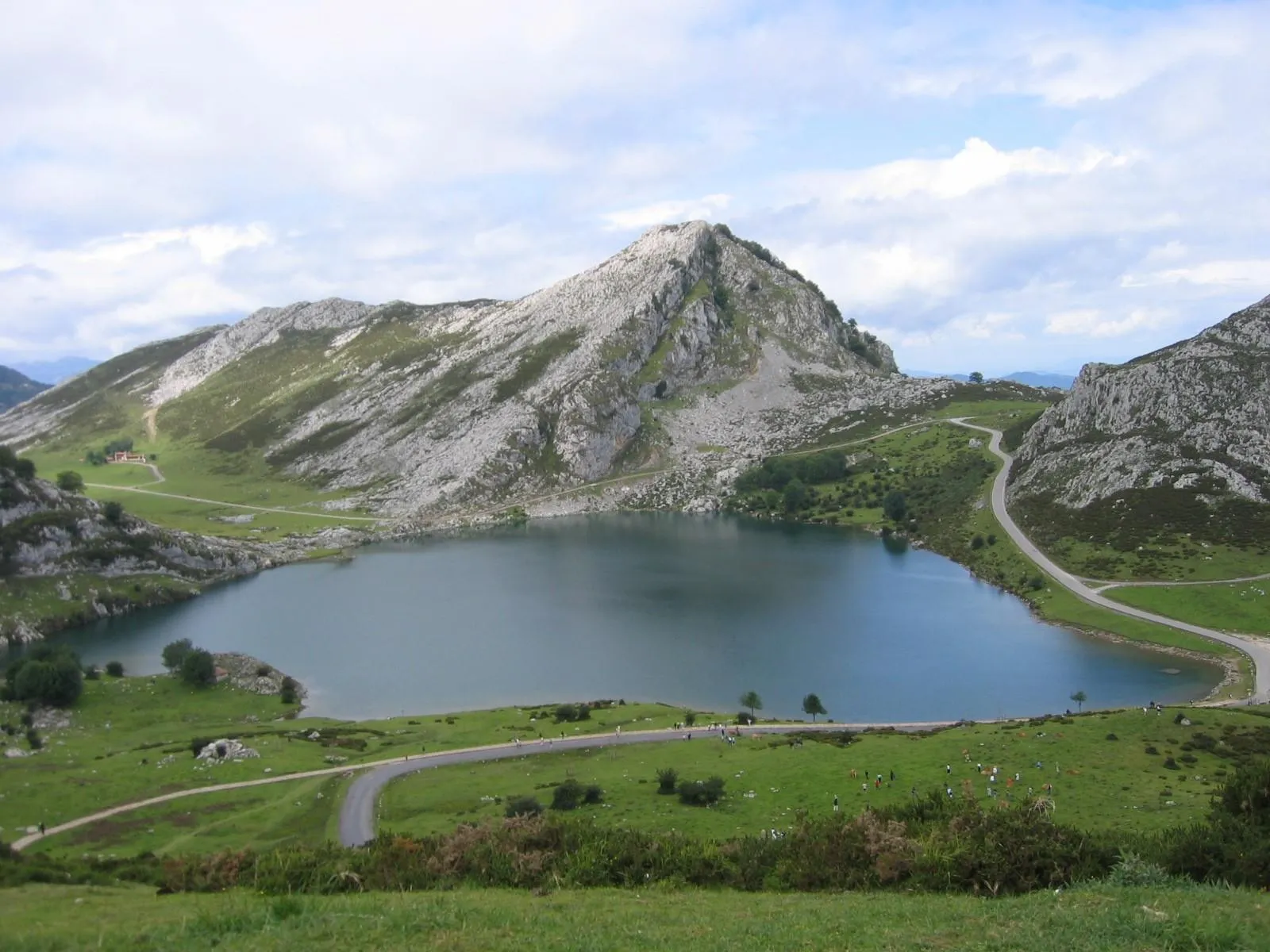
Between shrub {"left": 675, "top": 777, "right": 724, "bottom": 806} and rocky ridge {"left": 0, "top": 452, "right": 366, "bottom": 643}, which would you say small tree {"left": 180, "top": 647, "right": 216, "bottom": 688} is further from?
shrub {"left": 675, "top": 777, "right": 724, "bottom": 806}

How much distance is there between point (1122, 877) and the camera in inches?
852

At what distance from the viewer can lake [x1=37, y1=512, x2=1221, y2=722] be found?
8062 centimetres

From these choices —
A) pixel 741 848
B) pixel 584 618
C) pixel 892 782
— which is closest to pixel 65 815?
pixel 741 848

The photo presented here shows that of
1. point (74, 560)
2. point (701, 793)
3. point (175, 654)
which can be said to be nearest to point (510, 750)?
point (701, 793)

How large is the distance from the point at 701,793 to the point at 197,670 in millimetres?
56726

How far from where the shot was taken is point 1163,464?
127188 millimetres

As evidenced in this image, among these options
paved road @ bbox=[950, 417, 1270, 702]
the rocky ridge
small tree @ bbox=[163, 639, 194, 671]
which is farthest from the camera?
the rocky ridge

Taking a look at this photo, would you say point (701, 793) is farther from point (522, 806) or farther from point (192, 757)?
point (192, 757)

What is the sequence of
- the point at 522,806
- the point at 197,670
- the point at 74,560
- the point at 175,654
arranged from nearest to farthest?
the point at 522,806
the point at 197,670
the point at 175,654
the point at 74,560

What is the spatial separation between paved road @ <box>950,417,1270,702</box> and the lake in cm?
493

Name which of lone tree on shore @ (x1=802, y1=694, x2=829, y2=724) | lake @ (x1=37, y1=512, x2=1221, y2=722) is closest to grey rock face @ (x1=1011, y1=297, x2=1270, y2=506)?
lake @ (x1=37, y1=512, x2=1221, y2=722)

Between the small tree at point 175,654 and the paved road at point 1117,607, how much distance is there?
320ft

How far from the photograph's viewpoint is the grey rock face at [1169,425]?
124062mm

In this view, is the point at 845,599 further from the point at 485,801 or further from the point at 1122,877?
the point at 1122,877
